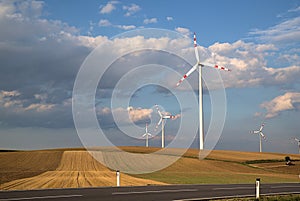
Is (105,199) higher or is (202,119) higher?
(202,119)

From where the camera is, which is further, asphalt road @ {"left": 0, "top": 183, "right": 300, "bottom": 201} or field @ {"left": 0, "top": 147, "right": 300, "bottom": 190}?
field @ {"left": 0, "top": 147, "right": 300, "bottom": 190}

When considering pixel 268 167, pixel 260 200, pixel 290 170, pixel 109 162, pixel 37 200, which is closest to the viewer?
pixel 37 200

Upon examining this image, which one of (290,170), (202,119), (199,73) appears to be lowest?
(290,170)

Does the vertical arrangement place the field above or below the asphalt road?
below

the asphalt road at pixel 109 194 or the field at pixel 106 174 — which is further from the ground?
the asphalt road at pixel 109 194

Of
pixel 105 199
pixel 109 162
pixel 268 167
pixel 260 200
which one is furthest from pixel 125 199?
pixel 268 167

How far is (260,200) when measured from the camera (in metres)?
17.5

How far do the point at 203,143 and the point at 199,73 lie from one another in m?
10.2

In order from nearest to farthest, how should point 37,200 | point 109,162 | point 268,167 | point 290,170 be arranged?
point 37,200 → point 109,162 → point 290,170 → point 268,167

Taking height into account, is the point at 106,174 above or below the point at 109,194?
below

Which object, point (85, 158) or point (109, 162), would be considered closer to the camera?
point (109, 162)

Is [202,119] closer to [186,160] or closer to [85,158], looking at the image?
[186,160]

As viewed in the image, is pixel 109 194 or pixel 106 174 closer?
pixel 109 194

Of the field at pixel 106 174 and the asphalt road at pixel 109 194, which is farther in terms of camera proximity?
the field at pixel 106 174
